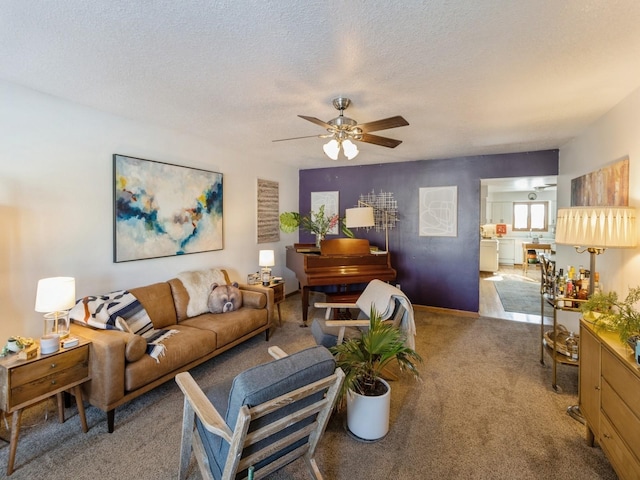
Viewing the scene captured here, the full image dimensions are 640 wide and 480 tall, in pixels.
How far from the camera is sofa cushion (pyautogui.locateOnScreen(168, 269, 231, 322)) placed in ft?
10.7

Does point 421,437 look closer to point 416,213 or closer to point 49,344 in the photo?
point 49,344

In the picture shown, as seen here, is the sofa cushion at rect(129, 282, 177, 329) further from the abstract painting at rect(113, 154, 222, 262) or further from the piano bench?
the piano bench

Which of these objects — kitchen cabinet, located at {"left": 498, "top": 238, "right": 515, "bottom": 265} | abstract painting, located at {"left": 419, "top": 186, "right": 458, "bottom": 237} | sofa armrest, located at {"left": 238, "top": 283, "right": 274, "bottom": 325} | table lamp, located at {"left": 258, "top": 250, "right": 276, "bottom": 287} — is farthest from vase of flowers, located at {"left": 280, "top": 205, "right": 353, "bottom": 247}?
kitchen cabinet, located at {"left": 498, "top": 238, "right": 515, "bottom": 265}

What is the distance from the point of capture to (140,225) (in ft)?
10.5

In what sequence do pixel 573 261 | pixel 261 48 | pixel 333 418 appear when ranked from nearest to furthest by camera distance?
pixel 261 48 < pixel 333 418 < pixel 573 261

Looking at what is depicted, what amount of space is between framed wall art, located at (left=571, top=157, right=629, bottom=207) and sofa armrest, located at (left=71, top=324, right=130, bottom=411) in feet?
13.0

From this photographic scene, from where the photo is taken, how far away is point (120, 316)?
2568 millimetres

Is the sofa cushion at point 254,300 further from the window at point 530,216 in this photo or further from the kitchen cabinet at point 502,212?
the window at point 530,216

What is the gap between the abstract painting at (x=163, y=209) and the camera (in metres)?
3.06

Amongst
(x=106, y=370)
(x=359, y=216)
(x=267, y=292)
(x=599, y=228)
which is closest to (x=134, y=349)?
(x=106, y=370)

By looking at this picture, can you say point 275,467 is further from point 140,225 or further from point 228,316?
point 140,225

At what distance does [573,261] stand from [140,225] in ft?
16.0

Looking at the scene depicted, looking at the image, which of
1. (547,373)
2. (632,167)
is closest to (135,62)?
(632,167)

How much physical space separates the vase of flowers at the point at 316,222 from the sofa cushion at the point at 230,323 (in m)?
1.86
